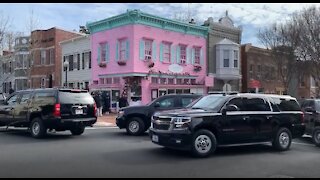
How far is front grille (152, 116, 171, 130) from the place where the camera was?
34.5 feet

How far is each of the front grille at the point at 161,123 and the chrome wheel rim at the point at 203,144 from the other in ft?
2.85

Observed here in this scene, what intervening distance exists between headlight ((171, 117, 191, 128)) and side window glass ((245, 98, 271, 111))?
6.97 ft

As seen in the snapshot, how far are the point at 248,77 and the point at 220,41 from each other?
20.8 ft

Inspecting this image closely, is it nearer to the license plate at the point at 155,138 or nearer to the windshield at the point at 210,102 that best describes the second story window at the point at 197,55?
the windshield at the point at 210,102

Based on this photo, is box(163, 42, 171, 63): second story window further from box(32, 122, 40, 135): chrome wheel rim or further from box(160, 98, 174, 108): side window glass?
box(32, 122, 40, 135): chrome wheel rim

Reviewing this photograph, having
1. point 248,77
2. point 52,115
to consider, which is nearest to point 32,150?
point 52,115

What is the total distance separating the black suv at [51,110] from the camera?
45.3ft

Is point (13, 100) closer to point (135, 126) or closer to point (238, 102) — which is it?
point (135, 126)

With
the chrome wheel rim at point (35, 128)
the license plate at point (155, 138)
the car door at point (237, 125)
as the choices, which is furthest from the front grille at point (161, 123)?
the chrome wheel rim at point (35, 128)

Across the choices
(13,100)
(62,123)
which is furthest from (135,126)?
(13,100)

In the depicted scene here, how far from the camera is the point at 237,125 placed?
10.8m

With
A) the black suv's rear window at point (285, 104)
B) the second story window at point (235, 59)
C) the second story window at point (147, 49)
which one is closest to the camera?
the black suv's rear window at point (285, 104)

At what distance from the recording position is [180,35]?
33312 millimetres

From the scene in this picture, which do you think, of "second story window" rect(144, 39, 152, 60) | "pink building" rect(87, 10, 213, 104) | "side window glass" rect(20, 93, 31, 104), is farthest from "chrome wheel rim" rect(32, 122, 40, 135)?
"second story window" rect(144, 39, 152, 60)
